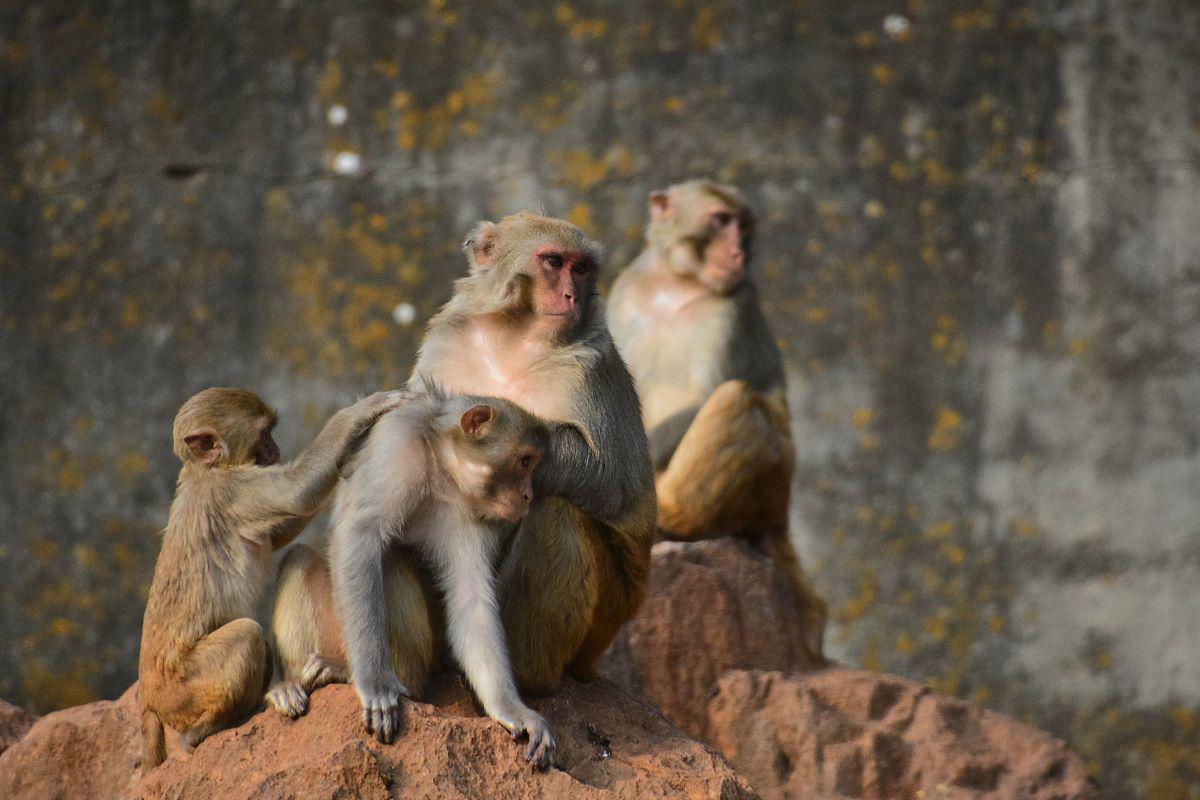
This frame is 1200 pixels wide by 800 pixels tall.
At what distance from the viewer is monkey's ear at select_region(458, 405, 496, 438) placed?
148 inches

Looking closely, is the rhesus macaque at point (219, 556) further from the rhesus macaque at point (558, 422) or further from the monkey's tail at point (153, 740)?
the rhesus macaque at point (558, 422)

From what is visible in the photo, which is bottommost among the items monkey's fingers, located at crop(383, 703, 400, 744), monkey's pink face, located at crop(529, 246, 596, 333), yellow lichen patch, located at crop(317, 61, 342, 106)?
monkey's fingers, located at crop(383, 703, 400, 744)

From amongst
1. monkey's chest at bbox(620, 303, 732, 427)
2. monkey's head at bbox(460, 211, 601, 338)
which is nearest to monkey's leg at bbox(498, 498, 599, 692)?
monkey's head at bbox(460, 211, 601, 338)

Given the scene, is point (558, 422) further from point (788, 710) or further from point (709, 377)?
point (709, 377)

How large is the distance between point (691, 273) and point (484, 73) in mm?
2135

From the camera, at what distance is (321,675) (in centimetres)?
371

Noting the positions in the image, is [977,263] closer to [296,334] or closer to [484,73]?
[484,73]

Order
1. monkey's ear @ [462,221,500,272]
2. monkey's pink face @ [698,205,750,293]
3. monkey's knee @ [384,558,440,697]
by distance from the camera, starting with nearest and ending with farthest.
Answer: monkey's knee @ [384,558,440,697] → monkey's ear @ [462,221,500,272] → monkey's pink face @ [698,205,750,293]

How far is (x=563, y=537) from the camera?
12.9ft

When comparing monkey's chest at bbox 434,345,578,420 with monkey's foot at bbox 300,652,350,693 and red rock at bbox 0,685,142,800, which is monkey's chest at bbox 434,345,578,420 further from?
red rock at bbox 0,685,142,800

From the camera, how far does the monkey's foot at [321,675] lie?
3.72 m

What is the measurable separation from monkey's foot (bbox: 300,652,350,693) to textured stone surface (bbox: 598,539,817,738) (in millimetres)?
1713

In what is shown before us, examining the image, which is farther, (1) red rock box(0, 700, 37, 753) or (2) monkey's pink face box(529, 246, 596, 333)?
(1) red rock box(0, 700, 37, 753)

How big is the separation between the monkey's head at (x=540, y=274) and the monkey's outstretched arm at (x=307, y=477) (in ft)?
1.57
